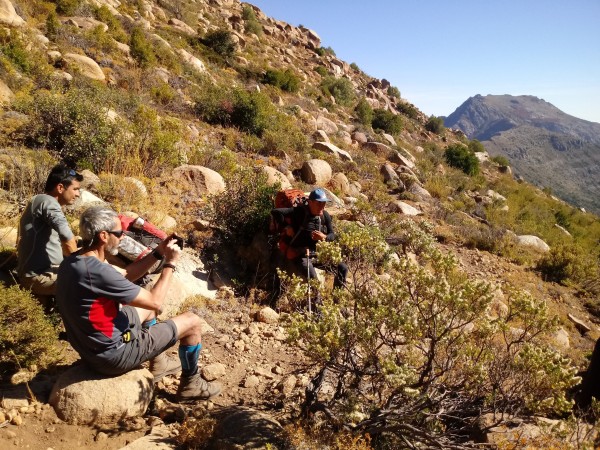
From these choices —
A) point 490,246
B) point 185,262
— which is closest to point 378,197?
point 490,246

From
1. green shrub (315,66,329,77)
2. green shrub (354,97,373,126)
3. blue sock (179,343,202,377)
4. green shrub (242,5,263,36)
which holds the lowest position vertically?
blue sock (179,343,202,377)

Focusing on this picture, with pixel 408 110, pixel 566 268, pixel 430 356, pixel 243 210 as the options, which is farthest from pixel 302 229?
pixel 408 110

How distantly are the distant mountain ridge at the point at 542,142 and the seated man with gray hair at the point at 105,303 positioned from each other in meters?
64.3

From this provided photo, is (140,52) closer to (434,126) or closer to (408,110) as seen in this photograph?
(434,126)

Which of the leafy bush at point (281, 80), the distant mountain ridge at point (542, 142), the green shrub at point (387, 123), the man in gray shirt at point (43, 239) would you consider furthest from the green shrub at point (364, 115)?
the distant mountain ridge at point (542, 142)

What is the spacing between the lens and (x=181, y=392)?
2975 mm

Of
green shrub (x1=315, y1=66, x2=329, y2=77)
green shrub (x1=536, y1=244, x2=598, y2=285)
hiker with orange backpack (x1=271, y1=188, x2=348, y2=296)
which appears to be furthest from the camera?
green shrub (x1=315, y1=66, x2=329, y2=77)

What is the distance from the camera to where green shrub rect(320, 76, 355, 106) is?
80.8 feet

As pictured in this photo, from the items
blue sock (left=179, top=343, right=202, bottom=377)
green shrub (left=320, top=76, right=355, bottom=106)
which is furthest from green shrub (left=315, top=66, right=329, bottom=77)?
blue sock (left=179, top=343, right=202, bottom=377)

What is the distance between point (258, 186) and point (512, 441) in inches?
174

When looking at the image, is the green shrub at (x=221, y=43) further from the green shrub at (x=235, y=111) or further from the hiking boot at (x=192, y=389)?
the hiking boot at (x=192, y=389)

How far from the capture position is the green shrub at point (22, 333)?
107 inches

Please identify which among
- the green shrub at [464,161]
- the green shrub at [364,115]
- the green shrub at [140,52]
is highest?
the green shrub at [364,115]

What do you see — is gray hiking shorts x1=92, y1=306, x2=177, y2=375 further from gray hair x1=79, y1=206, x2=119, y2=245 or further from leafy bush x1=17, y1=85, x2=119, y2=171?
leafy bush x1=17, y1=85, x2=119, y2=171
